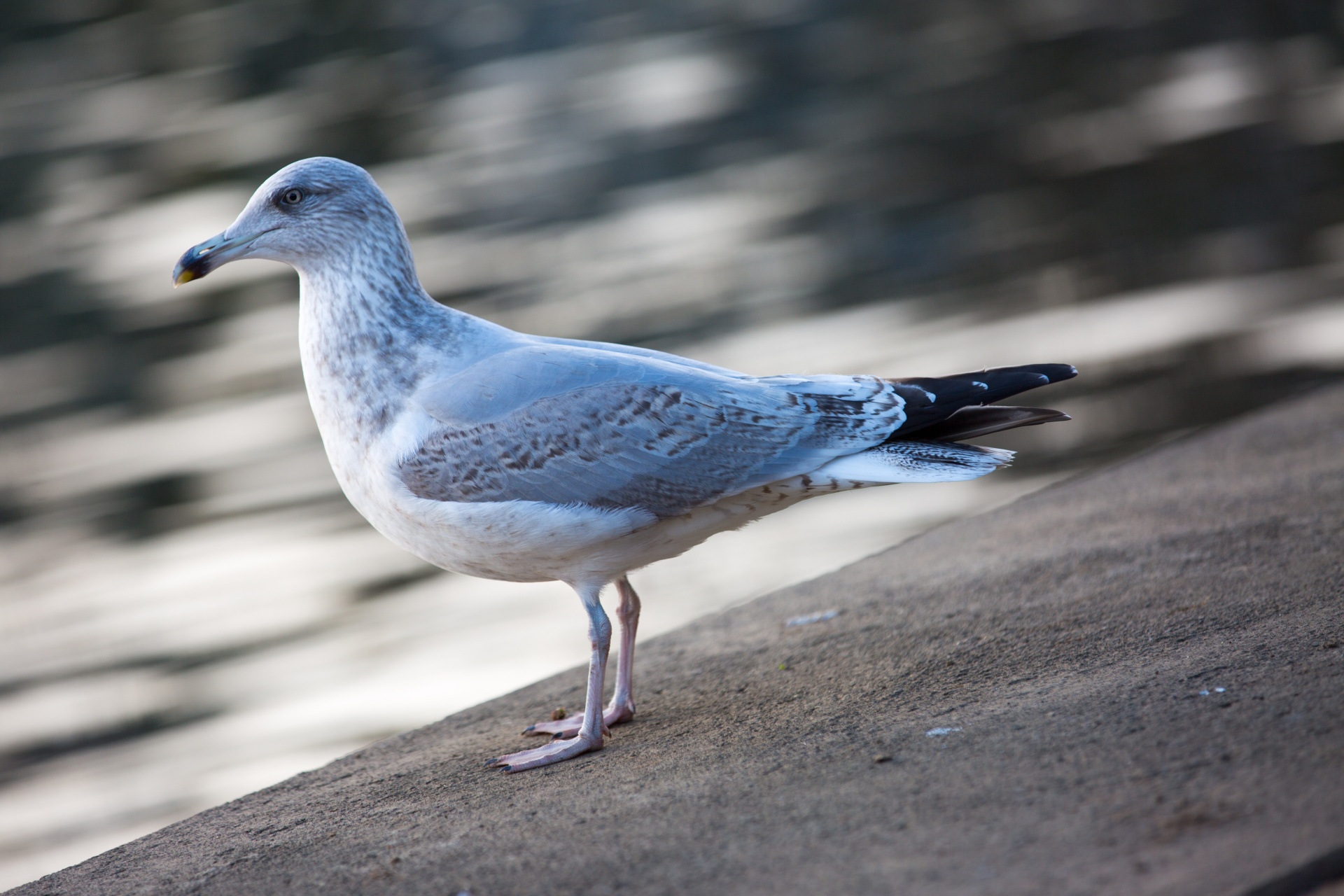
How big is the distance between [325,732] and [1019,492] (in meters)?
3.30

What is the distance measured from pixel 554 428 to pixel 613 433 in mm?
157

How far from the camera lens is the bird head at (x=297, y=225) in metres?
4.10

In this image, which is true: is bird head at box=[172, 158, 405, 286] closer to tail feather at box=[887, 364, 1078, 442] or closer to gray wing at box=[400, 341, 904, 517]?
gray wing at box=[400, 341, 904, 517]

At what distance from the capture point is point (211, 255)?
412 cm

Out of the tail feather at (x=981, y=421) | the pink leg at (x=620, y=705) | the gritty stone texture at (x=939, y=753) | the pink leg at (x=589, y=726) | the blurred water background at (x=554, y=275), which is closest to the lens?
the gritty stone texture at (x=939, y=753)

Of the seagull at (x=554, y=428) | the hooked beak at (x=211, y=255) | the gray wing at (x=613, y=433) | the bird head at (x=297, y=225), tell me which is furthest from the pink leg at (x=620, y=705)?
the hooked beak at (x=211, y=255)

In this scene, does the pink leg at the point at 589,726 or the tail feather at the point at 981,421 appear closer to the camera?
the pink leg at the point at 589,726

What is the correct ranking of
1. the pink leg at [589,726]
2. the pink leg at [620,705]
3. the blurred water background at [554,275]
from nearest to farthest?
1. the pink leg at [589,726]
2. the pink leg at [620,705]
3. the blurred water background at [554,275]

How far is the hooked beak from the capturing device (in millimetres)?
4086

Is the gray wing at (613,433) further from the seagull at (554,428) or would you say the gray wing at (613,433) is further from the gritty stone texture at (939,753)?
the gritty stone texture at (939,753)

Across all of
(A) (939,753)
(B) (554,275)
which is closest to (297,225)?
(A) (939,753)

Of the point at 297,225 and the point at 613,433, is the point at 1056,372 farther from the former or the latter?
the point at 297,225

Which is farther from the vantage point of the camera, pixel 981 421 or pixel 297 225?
pixel 297 225

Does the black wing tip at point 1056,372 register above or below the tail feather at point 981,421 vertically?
above
